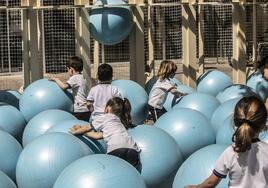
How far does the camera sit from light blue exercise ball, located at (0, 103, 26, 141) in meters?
9.73

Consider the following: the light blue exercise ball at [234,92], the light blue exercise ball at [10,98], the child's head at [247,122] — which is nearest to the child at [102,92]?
the light blue exercise ball at [10,98]

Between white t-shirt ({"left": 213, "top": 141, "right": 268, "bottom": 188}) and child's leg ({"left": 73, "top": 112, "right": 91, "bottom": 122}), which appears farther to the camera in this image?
child's leg ({"left": 73, "top": 112, "right": 91, "bottom": 122})

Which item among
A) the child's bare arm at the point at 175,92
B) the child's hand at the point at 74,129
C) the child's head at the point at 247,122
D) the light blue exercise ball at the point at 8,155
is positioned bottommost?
the light blue exercise ball at the point at 8,155

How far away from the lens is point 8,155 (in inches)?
289

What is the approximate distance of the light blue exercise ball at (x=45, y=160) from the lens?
658 centimetres

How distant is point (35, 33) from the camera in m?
12.3

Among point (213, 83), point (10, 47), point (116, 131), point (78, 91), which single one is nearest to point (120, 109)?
point (116, 131)

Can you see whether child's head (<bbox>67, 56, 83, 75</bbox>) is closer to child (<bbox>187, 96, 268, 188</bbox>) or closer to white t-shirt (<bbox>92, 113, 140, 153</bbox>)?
white t-shirt (<bbox>92, 113, 140, 153</bbox>)

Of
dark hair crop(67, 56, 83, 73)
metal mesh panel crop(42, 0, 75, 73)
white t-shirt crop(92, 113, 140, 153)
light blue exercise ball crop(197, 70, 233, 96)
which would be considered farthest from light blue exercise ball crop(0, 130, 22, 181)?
metal mesh panel crop(42, 0, 75, 73)

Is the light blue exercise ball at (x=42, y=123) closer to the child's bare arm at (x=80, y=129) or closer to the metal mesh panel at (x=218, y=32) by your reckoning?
the child's bare arm at (x=80, y=129)

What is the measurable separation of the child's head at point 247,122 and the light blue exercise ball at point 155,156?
2575 mm

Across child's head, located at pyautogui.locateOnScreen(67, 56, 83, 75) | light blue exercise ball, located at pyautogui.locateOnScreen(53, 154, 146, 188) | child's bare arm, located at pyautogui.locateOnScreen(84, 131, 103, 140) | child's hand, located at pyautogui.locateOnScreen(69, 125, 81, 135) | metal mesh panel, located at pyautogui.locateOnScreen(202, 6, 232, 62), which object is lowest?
light blue exercise ball, located at pyautogui.locateOnScreen(53, 154, 146, 188)

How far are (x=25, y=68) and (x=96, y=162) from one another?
7.54 meters

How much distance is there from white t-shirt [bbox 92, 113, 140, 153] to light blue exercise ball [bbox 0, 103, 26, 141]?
3.04 metres
